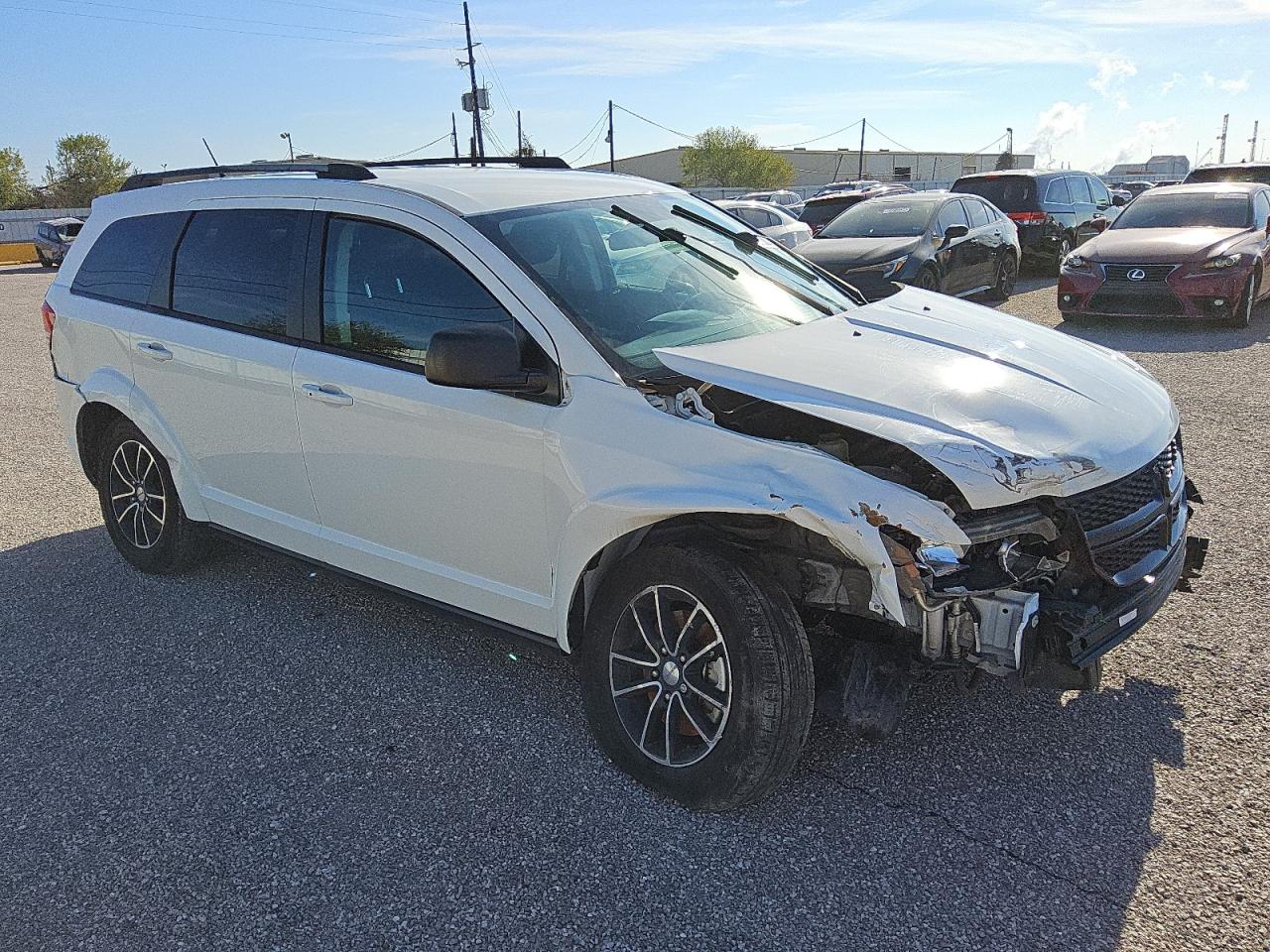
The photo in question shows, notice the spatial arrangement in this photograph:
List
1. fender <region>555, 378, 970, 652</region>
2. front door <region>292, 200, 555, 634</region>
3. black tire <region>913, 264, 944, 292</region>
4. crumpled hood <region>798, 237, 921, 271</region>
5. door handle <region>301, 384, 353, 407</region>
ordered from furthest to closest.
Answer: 1. black tire <region>913, 264, 944, 292</region>
2. crumpled hood <region>798, 237, 921, 271</region>
3. door handle <region>301, 384, 353, 407</region>
4. front door <region>292, 200, 555, 634</region>
5. fender <region>555, 378, 970, 652</region>

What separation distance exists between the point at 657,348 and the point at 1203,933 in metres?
2.18

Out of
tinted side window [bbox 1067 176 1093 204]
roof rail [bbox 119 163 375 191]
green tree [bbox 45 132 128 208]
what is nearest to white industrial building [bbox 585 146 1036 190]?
green tree [bbox 45 132 128 208]

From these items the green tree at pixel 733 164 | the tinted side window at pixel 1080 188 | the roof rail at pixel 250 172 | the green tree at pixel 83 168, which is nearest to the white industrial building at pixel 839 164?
the green tree at pixel 733 164

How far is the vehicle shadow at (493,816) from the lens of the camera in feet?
8.32

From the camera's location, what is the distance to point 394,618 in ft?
14.2

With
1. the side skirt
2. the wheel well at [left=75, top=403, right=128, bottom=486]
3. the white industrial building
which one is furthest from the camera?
the white industrial building

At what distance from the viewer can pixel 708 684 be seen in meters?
2.88

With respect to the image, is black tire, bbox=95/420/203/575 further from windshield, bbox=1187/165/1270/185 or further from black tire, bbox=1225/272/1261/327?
windshield, bbox=1187/165/1270/185

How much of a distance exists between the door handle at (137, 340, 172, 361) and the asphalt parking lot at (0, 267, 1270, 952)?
1141 millimetres

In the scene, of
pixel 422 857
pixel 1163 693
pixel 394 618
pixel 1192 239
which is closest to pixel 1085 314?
pixel 1192 239

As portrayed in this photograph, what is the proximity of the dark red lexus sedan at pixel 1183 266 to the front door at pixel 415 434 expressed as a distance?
964 centimetres

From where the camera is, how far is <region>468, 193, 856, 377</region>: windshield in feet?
10.5

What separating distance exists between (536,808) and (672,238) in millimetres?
2212

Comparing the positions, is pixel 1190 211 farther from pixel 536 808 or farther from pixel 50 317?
pixel 50 317
